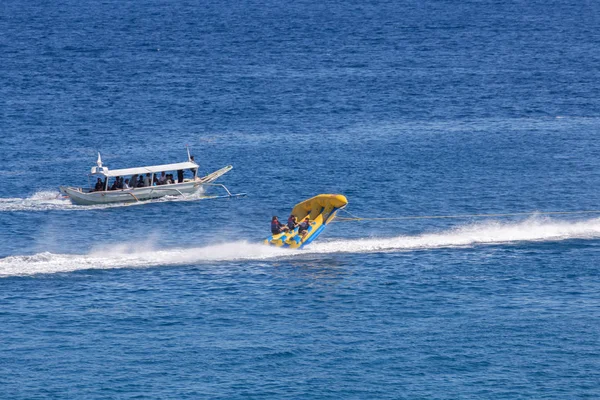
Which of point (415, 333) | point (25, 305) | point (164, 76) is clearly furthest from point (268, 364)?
point (164, 76)

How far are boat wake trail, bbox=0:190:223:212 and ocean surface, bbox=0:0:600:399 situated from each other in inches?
10.5

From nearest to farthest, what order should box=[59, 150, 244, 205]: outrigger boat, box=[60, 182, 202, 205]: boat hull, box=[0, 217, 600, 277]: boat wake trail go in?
box=[0, 217, 600, 277]: boat wake trail
box=[60, 182, 202, 205]: boat hull
box=[59, 150, 244, 205]: outrigger boat

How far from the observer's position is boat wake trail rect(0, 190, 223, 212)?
272 ft

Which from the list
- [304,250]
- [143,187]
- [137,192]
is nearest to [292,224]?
[304,250]

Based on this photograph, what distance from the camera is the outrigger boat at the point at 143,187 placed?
277ft

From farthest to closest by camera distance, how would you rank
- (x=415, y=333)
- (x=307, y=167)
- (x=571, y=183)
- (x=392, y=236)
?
1. (x=307, y=167)
2. (x=571, y=183)
3. (x=392, y=236)
4. (x=415, y=333)

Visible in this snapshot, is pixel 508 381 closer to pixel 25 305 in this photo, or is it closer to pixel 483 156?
pixel 25 305

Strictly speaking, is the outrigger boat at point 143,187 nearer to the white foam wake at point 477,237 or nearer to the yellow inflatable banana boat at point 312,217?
the yellow inflatable banana boat at point 312,217

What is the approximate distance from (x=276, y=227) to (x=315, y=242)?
3506 mm

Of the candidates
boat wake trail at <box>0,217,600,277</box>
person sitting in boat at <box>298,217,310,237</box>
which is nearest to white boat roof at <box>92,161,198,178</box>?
boat wake trail at <box>0,217,600,277</box>

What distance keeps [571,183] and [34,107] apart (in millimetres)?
60615

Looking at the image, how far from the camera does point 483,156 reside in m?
97.9

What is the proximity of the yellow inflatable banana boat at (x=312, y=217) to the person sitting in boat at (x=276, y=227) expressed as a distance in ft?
0.82

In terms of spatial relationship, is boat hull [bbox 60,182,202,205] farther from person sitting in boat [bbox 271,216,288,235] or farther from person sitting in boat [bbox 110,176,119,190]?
person sitting in boat [bbox 271,216,288,235]
